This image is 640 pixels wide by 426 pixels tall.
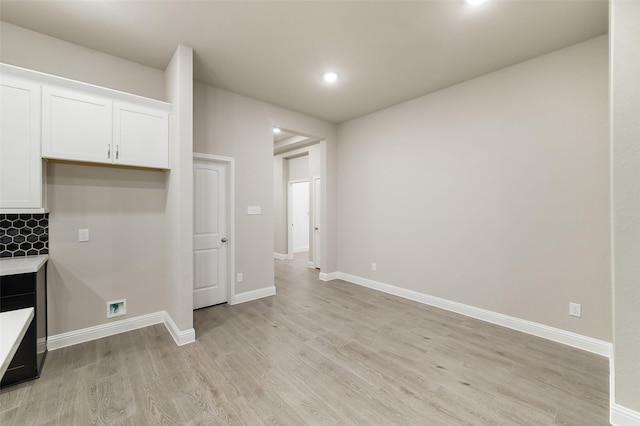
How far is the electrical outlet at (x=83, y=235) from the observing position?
2.82 metres

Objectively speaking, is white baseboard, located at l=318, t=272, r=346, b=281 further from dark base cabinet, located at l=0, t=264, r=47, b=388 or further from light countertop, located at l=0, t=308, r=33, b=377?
light countertop, located at l=0, t=308, r=33, b=377

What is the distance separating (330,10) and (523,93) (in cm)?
238

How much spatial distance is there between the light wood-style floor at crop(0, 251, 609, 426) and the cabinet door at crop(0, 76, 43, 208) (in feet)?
4.94

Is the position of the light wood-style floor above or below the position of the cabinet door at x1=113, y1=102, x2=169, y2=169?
below

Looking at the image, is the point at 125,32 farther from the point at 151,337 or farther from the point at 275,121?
the point at 151,337

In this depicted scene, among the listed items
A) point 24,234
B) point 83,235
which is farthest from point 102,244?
point 24,234

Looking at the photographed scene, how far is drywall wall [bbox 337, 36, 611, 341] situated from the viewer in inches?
107

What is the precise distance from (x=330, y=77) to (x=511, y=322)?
3.67m

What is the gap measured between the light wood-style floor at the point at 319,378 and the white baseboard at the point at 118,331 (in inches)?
3.3

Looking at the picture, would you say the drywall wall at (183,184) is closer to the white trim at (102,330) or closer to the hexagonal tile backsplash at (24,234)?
the white trim at (102,330)

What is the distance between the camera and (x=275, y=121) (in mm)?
4414

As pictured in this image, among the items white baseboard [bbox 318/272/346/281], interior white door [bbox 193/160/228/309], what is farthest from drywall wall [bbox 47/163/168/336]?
white baseboard [bbox 318/272/346/281]

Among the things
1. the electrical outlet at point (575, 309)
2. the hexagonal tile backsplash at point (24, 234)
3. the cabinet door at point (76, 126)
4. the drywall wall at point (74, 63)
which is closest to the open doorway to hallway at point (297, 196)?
the drywall wall at point (74, 63)

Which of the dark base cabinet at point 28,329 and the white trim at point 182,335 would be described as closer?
the dark base cabinet at point 28,329
